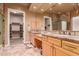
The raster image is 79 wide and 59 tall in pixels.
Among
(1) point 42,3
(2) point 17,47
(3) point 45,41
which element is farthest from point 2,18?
(3) point 45,41

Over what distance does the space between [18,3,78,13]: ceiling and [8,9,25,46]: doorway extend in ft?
0.78

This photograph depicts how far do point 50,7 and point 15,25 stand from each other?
2.45ft

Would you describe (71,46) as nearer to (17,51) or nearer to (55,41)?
(55,41)

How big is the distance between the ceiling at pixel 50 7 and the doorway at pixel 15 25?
24 cm

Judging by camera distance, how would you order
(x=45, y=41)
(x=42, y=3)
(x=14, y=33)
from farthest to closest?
(x=45, y=41) < (x=14, y=33) < (x=42, y=3)

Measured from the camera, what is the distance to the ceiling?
2127mm

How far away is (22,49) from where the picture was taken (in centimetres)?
223

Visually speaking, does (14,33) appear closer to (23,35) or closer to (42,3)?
(23,35)

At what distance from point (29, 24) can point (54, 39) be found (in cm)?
57

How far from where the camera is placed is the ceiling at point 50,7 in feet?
6.98

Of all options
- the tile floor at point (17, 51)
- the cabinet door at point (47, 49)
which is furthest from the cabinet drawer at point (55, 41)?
the tile floor at point (17, 51)

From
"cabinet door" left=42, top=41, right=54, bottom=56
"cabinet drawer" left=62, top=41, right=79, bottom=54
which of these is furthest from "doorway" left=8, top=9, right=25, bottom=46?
"cabinet drawer" left=62, top=41, right=79, bottom=54

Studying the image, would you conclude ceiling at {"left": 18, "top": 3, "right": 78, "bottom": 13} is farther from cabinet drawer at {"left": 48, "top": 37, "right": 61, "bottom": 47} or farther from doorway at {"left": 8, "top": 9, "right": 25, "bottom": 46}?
cabinet drawer at {"left": 48, "top": 37, "right": 61, "bottom": 47}

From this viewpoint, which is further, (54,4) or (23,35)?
(23,35)
